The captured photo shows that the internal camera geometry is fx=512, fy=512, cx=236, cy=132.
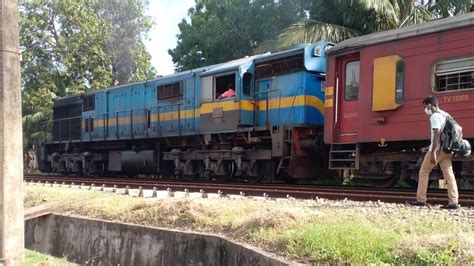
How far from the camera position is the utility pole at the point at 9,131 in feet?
15.0

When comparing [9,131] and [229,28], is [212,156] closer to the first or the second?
[9,131]

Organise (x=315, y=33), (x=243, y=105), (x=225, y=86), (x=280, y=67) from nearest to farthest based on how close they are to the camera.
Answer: (x=280, y=67)
(x=243, y=105)
(x=225, y=86)
(x=315, y=33)

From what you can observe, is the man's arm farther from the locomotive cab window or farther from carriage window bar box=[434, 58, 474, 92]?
the locomotive cab window

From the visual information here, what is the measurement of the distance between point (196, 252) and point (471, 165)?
232 inches

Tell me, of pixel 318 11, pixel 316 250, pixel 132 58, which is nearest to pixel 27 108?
pixel 132 58

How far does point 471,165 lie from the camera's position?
9562 millimetres

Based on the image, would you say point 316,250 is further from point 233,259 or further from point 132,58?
point 132,58

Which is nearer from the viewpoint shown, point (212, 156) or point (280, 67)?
point (280, 67)

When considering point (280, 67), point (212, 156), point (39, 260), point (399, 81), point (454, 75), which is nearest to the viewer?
point (39, 260)

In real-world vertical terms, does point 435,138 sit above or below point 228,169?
above

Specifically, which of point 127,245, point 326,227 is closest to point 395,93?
point 326,227

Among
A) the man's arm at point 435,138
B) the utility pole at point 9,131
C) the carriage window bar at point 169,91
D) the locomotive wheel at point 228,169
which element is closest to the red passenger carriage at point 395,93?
the man's arm at point 435,138

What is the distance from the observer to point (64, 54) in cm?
3394

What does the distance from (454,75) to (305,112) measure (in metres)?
4.23
